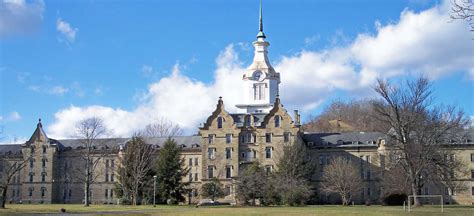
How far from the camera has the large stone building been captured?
9075cm

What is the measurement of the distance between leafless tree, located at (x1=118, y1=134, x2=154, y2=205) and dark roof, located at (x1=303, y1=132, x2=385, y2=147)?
29.0 metres

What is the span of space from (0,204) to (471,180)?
6817 cm

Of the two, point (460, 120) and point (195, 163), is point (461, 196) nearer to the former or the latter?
point (460, 120)

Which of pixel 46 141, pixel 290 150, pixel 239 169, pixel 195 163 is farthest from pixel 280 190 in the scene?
pixel 46 141

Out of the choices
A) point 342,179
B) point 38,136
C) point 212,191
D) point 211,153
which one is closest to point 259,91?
point 211,153

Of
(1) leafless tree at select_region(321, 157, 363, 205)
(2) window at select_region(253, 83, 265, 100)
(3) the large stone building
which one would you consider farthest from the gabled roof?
(1) leafless tree at select_region(321, 157, 363, 205)

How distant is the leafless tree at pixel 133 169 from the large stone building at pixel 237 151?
1111 centimetres

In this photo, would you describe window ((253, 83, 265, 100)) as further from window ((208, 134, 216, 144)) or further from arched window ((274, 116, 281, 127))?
window ((208, 134, 216, 144))

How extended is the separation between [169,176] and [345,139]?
3223 centimetres

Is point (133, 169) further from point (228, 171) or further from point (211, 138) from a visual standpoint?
point (228, 171)

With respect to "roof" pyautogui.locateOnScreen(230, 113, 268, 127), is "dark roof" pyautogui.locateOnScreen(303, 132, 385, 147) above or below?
below

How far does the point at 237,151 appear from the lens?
91250 mm

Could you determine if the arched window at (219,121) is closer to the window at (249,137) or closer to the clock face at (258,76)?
the window at (249,137)

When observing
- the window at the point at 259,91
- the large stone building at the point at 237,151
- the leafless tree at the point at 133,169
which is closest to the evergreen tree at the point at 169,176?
the leafless tree at the point at 133,169
